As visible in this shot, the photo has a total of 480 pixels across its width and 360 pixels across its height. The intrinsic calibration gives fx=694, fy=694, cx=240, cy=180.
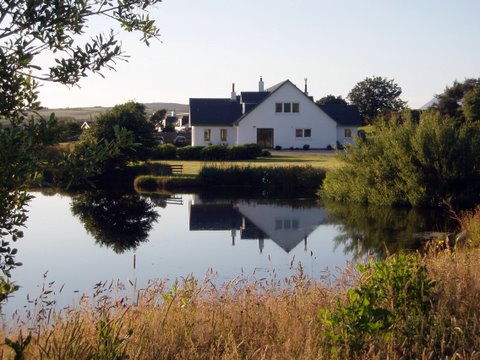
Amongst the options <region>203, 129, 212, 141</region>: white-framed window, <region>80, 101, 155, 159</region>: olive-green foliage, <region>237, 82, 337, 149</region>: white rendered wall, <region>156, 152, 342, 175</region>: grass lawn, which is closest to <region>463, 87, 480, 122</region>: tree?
<region>237, 82, 337, 149</region>: white rendered wall

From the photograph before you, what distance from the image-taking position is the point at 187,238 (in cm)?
2138

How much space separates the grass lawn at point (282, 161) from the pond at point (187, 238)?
785 centimetres

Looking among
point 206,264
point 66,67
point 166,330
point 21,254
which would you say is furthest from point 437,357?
point 21,254

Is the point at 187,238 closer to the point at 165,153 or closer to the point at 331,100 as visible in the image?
the point at 165,153

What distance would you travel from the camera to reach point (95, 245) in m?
20.3

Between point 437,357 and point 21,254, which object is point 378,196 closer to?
point 21,254

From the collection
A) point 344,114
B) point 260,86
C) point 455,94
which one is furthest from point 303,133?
point 455,94

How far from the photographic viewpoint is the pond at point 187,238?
15.0 m

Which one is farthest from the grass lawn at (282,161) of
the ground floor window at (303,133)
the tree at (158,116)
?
the tree at (158,116)

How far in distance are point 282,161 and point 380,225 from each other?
19922mm

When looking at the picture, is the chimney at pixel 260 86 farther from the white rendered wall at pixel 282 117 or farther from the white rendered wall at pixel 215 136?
the white rendered wall at pixel 282 117

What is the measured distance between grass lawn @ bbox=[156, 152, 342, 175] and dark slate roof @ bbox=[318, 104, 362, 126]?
782cm

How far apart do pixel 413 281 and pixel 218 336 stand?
1.78 meters

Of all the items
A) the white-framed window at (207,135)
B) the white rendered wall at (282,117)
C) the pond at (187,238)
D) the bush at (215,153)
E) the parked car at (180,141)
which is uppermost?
the white rendered wall at (282,117)
